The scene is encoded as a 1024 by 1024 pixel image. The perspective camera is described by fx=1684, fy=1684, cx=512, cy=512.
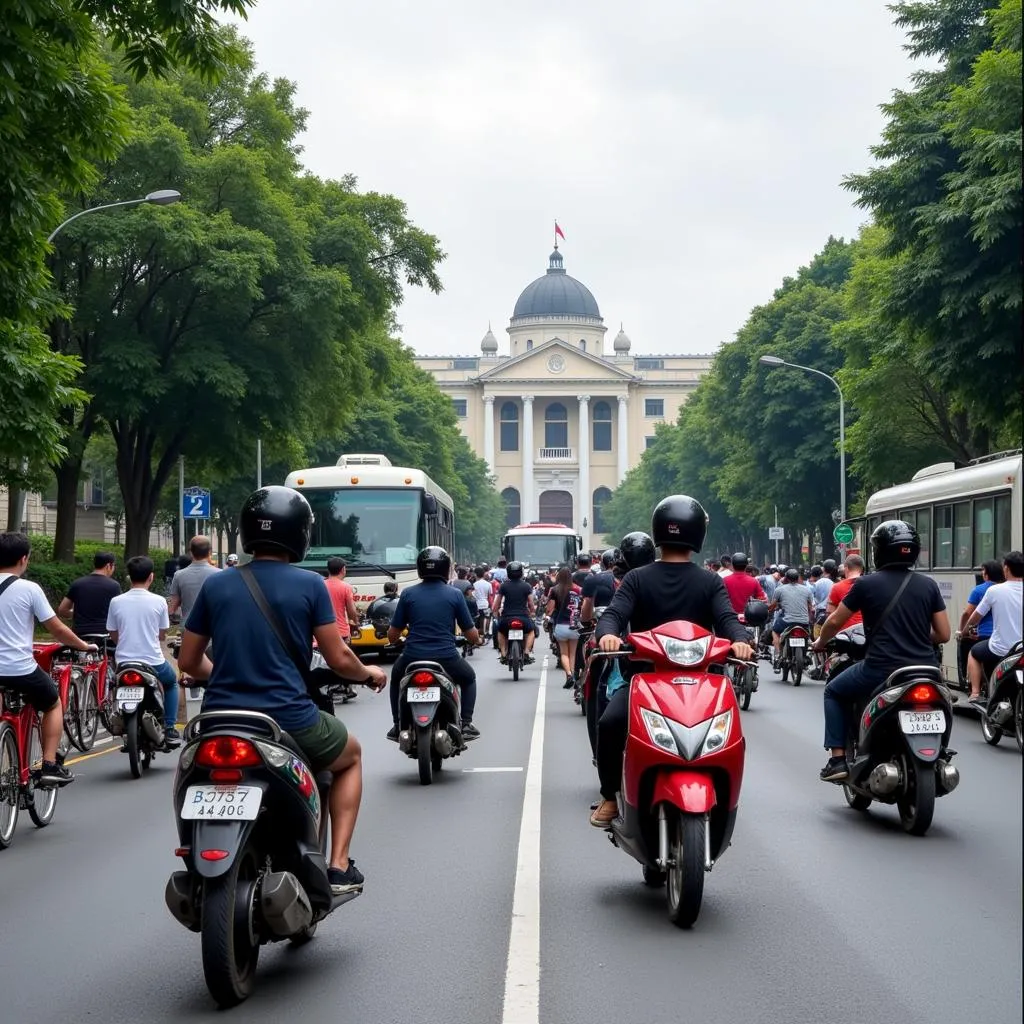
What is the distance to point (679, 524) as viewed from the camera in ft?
24.5

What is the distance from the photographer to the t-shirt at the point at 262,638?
5898mm

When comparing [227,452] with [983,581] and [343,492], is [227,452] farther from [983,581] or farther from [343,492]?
[983,581]

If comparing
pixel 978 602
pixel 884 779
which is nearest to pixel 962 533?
pixel 978 602

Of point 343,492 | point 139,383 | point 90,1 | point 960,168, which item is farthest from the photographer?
point 139,383

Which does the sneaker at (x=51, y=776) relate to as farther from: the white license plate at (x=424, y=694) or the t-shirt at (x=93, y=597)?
the t-shirt at (x=93, y=597)

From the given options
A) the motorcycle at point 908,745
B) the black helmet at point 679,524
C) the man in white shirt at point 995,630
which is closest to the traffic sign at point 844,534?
the man in white shirt at point 995,630

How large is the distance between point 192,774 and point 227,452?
3012 centimetres

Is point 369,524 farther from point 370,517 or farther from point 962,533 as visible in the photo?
point 962,533

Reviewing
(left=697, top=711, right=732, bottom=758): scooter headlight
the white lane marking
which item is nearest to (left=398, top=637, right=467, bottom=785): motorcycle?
the white lane marking

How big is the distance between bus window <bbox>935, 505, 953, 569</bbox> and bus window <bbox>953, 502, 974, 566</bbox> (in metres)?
0.20

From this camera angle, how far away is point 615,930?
6.98 metres

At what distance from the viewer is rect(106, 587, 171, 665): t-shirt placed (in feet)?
41.8

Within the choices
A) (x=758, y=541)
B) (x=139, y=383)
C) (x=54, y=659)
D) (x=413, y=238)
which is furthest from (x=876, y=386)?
(x=758, y=541)

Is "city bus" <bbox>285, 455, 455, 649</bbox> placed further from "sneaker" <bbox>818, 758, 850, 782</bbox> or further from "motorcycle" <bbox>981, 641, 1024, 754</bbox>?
"sneaker" <bbox>818, 758, 850, 782</bbox>
